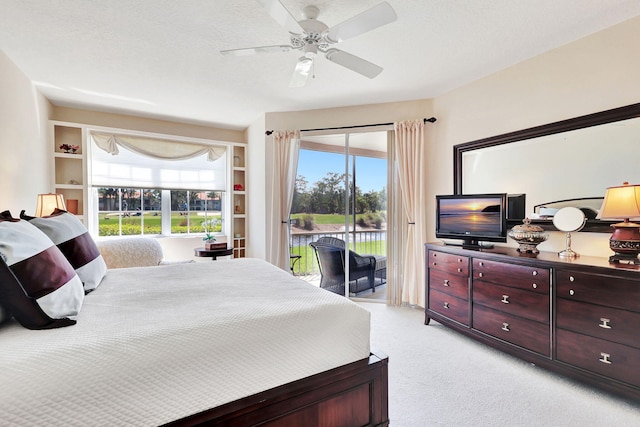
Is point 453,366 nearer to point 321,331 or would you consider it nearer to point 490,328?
point 490,328

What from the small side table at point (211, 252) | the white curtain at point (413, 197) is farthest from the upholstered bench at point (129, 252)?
the white curtain at point (413, 197)

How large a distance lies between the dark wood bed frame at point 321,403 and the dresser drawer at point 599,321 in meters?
1.48

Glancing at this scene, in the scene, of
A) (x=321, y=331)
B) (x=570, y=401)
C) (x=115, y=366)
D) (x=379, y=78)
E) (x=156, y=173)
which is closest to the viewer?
(x=115, y=366)

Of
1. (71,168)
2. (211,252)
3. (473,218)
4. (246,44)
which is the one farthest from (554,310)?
(71,168)

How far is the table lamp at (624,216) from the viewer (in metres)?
1.90

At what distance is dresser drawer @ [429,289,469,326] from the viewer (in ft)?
9.16

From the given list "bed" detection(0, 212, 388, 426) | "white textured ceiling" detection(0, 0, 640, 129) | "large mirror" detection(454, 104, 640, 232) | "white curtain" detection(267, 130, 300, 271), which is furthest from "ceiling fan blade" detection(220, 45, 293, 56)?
"large mirror" detection(454, 104, 640, 232)

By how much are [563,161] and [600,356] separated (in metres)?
1.52

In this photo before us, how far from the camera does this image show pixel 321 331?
1424mm

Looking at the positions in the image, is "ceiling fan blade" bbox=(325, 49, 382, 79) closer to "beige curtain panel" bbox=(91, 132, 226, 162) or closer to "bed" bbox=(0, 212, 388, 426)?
"bed" bbox=(0, 212, 388, 426)

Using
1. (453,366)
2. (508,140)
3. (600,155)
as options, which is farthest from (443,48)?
(453,366)

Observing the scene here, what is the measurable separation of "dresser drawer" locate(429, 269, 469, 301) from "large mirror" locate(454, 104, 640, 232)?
856 millimetres

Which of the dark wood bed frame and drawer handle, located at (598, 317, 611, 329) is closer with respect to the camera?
the dark wood bed frame

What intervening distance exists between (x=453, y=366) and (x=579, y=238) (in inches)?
58.0
